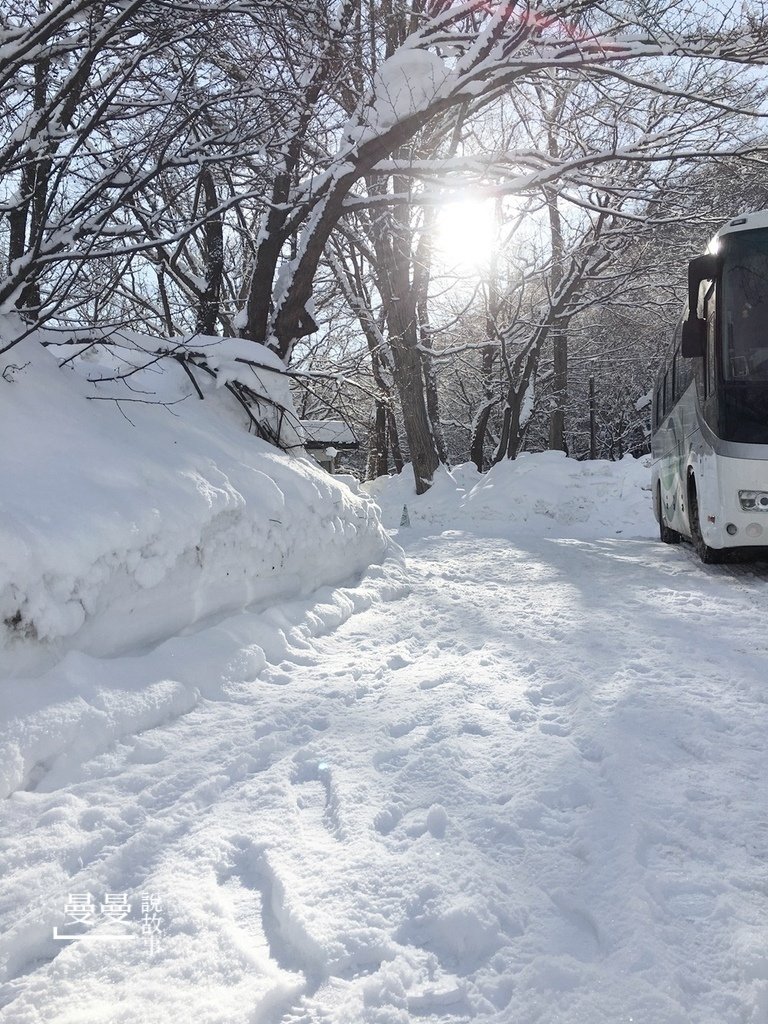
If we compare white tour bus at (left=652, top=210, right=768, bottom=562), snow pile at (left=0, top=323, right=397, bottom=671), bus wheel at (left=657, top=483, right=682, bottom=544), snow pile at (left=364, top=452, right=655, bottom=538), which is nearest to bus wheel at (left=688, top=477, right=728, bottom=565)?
white tour bus at (left=652, top=210, right=768, bottom=562)

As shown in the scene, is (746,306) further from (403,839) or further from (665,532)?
(403,839)

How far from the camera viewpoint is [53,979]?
1783mm

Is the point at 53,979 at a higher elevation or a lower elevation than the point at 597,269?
lower

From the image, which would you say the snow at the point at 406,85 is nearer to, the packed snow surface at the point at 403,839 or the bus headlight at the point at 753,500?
the bus headlight at the point at 753,500

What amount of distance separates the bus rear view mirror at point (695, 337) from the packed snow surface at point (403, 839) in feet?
13.8

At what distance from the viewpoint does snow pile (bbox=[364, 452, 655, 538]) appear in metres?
13.9

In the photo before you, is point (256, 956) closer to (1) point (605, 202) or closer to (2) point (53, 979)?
(2) point (53, 979)

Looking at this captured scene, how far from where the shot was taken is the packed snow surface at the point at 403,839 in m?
1.74

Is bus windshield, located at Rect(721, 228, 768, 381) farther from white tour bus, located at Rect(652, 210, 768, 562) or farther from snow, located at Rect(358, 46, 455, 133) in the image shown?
snow, located at Rect(358, 46, 455, 133)

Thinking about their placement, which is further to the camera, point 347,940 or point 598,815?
point 598,815

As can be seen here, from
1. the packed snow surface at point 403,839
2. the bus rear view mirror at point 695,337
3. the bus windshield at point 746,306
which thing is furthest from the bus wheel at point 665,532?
the packed snow surface at point 403,839

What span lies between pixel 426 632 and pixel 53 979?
3.59 metres

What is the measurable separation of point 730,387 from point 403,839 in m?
6.16

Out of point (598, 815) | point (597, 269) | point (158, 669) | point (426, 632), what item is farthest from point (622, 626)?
point (597, 269)
